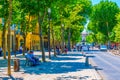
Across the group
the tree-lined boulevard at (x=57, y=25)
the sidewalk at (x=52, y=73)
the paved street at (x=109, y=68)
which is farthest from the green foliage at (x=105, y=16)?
the sidewalk at (x=52, y=73)

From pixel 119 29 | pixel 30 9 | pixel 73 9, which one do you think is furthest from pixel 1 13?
pixel 119 29

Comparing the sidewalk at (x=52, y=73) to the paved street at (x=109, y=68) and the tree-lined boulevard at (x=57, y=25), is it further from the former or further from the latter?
the tree-lined boulevard at (x=57, y=25)

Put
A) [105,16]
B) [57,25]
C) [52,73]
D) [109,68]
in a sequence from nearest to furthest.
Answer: [52,73], [109,68], [57,25], [105,16]

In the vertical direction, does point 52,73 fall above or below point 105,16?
below

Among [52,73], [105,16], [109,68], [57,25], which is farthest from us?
[105,16]

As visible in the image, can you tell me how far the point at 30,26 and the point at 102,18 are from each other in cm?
7007

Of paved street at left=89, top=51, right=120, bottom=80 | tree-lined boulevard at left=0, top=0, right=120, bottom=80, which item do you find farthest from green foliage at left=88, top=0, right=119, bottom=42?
paved street at left=89, top=51, right=120, bottom=80

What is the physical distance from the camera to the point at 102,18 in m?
123

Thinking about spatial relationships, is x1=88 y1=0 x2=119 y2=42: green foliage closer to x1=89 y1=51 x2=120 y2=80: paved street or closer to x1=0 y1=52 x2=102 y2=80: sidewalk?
x1=89 y1=51 x2=120 y2=80: paved street

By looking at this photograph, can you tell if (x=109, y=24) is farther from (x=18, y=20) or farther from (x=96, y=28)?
(x=18, y=20)

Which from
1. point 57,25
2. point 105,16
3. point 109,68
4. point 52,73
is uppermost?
point 105,16

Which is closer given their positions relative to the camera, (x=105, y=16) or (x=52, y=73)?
(x=52, y=73)

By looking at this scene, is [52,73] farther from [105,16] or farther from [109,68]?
[105,16]

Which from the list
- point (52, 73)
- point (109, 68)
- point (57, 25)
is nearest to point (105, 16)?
point (57, 25)
